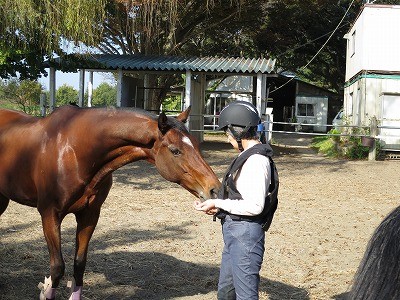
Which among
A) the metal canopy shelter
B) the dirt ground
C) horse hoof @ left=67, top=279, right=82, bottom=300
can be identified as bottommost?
the dirt ground

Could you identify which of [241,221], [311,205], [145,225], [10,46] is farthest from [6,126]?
[10,46]

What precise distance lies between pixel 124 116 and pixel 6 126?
1.32 metres

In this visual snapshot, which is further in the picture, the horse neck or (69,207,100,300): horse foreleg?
(69,207,100,300): horse foreleg

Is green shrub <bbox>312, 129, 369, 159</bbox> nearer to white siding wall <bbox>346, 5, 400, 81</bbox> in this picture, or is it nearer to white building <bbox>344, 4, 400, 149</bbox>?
white building <bbox>344, 4, 400, 149</bbox>

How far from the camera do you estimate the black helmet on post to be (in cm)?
313

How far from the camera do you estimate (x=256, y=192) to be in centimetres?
302

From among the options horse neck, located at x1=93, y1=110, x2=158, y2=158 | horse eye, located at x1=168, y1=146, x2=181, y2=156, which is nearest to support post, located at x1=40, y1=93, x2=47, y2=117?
horse neck, located at x1=93, y1=110, x2=158, y2=158

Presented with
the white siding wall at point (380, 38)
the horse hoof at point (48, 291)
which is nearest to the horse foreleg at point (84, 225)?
the horse hoof at point (48, 291)

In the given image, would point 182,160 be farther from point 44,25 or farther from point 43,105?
point 43,105

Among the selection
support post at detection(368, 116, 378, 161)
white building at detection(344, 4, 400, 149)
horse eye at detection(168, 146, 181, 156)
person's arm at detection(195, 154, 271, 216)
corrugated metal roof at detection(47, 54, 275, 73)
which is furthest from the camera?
white building at detection(344, 4, 400, 149)

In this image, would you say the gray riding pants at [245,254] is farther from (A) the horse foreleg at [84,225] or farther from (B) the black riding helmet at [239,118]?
(A) the horse foreleg at [84,225]

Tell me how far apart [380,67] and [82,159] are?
16.2 metres

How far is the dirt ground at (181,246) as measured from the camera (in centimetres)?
484

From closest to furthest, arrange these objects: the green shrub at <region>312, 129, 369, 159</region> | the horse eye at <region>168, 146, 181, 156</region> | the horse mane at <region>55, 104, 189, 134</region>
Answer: the horse eye at <region>168, 146, 181, 156</region>, the horse mane at <region>55, 104, 189, 134</region>, the green shrub at <region>312, 129, 369, 159</region>
